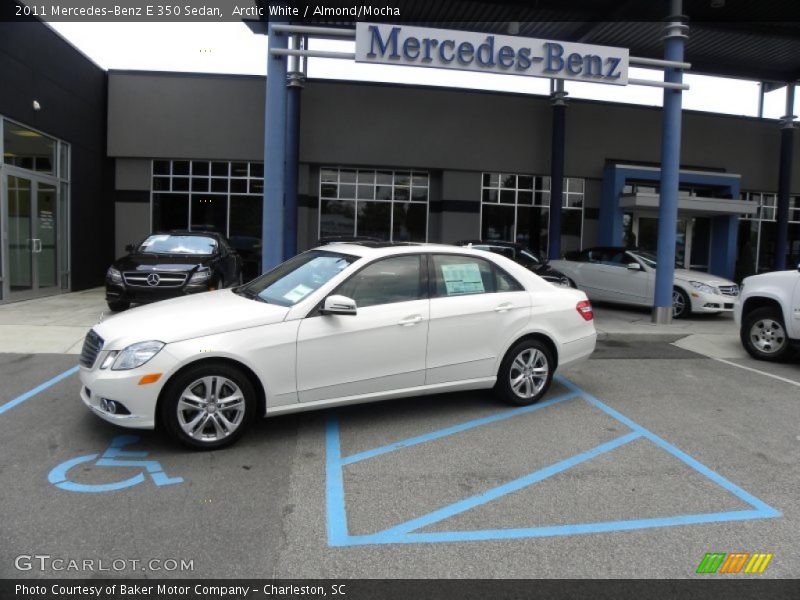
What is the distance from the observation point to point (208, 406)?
4477 mm

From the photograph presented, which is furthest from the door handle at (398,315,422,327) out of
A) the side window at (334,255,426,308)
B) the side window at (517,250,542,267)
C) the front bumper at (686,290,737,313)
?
the front bumper at (686,290,737,313)

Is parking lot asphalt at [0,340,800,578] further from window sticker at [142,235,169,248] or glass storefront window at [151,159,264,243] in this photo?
glass storefront window at [151,159,264,243]

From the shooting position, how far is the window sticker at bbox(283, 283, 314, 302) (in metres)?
4.98

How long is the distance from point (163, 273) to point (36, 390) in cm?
395

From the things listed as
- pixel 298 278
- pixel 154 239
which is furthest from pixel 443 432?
pixel 154 239

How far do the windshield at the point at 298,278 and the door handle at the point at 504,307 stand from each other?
1.43 meters

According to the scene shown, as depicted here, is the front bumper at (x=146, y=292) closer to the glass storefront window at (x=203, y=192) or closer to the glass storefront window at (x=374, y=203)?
the glass storefront window at (x=203, y=192)

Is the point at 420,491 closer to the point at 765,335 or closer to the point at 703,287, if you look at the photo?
the point at 765,335

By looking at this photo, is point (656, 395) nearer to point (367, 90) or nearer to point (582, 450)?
point (582, 450)

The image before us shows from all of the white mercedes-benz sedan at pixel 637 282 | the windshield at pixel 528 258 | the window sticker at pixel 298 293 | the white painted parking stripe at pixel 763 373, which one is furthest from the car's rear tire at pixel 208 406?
the white mercedes-benz sedan at pixel 637 282

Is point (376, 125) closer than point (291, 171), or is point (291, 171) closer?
point (291, 171)

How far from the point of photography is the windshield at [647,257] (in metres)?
12.9

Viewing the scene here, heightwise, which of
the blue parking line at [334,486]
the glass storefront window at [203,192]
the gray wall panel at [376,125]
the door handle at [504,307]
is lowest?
the blue parking line at [334,486]

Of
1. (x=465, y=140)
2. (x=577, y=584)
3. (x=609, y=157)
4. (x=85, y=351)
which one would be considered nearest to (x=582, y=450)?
(x=577, y=584)
